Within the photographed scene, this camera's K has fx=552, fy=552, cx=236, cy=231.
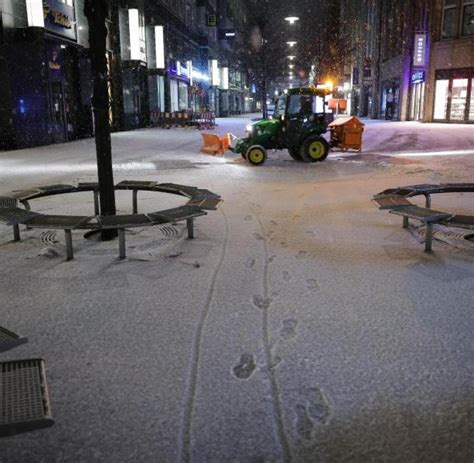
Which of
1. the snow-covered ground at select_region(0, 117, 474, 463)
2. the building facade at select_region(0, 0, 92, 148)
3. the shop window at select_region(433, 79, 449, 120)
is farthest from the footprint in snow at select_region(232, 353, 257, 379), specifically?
the shop window at select_region(433, 79, 449, 120)

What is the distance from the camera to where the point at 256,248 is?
244 inches

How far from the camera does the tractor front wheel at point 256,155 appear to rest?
48.0ft

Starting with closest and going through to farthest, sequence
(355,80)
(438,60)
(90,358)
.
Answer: (90,358) < (438,60) < (355,80)

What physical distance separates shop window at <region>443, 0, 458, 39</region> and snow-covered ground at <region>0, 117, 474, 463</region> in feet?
115

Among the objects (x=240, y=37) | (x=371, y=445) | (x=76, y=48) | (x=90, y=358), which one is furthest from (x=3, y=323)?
(x=240, y=37)

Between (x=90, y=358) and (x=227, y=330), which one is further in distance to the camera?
(x=227, y=330)

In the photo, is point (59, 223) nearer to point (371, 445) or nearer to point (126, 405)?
point (126, 405)

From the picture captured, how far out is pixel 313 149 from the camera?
49.6 ft

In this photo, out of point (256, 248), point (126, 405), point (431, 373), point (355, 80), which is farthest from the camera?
point (355, 80)

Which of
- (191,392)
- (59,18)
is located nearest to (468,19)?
(59,18)

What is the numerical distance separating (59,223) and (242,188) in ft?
17.4

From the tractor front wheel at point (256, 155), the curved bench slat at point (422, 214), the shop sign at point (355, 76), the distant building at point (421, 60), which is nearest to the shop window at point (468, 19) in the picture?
the distant building at point (421, 60)

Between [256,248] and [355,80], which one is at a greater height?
[355,80]

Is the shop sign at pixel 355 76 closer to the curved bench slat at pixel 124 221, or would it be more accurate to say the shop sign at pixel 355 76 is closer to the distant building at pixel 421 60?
the distant building at pixel 421 60
